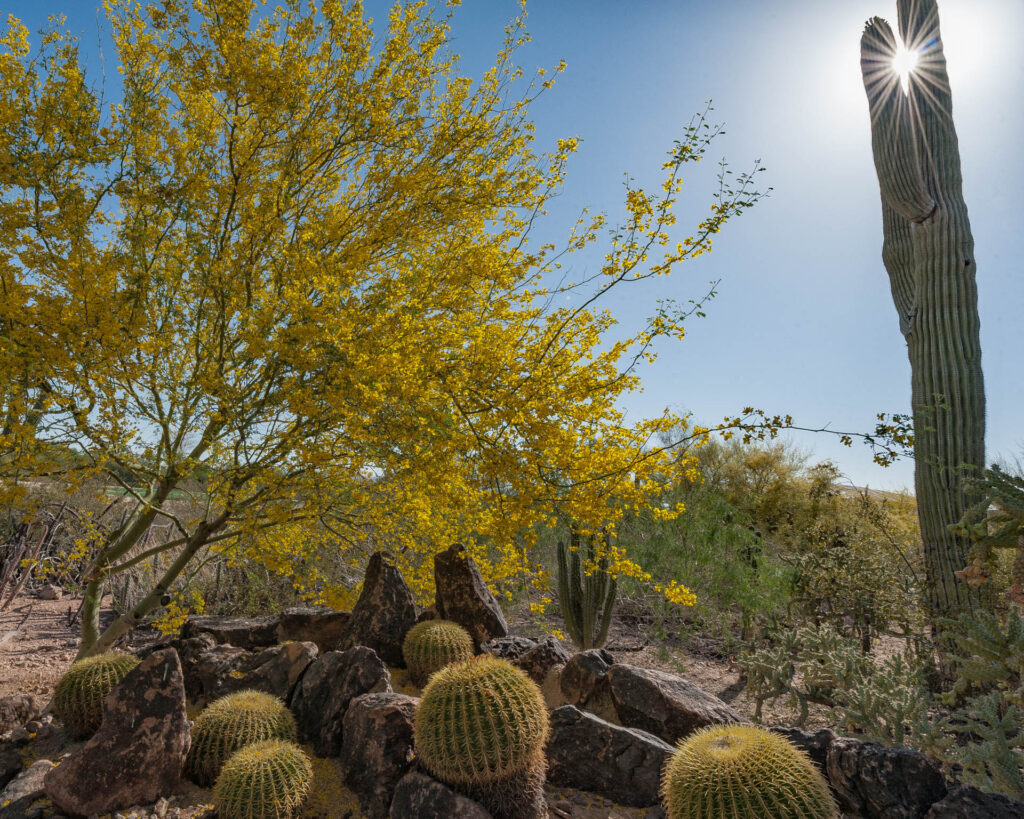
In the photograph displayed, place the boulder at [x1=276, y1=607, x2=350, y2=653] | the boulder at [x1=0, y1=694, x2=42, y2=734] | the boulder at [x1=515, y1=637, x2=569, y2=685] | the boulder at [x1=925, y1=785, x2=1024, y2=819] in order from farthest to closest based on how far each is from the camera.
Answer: the boulder at [x1=276, y1=607, x2=350, y2=653], the boulder at [x1=515, y1=637, x2=569, y2=685], the boulder at [x1=0, y1=694, x2=42, y2=734], the boulder at [x1=925, y1=785, x2=1024, y2=819]

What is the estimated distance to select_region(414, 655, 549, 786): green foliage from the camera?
3.02 metres

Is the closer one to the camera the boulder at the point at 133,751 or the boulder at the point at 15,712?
the boulder at the point at 133,751

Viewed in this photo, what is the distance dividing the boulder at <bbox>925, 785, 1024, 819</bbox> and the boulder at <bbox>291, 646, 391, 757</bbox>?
9.58 feet

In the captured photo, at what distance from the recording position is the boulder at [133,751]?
11.0 feet

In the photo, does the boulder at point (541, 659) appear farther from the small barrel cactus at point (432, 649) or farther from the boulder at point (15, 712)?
the boulder at point (15, 712)

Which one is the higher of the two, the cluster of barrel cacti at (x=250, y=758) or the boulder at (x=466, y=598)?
the boulder at (x=466, y=598)

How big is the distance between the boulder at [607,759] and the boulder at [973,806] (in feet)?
3.99

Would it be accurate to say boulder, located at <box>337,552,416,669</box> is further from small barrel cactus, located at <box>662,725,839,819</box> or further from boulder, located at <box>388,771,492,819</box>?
small barrel cactus, located at <box>662,725,839,819</box>

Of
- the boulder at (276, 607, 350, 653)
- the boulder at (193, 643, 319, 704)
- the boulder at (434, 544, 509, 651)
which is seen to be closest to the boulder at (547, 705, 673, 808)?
the boulder at (434, 544, 509, 651)

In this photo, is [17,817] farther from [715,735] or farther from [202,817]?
[715,735]

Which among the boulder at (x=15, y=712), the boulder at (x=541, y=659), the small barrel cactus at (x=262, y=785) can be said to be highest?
the boulder at (x=541, y=659)

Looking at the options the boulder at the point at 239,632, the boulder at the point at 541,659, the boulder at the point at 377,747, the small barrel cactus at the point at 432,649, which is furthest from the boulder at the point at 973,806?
the boulder at the point at 239,632

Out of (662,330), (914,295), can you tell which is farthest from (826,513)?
(662,330)

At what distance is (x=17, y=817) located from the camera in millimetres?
3295
